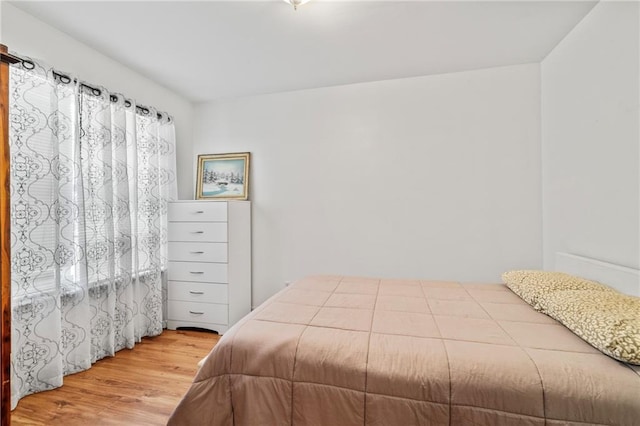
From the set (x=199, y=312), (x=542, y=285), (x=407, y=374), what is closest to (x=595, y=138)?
(x=542, y=285)

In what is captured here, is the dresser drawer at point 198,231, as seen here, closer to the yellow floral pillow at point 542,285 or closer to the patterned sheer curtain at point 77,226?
the patterned sheer curtain at point 77,226

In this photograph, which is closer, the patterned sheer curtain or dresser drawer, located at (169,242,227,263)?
the patterned sheer curtain

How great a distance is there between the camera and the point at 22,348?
1719 millimetres

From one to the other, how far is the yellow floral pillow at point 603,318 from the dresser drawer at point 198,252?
2.55 meters

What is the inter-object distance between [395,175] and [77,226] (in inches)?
107

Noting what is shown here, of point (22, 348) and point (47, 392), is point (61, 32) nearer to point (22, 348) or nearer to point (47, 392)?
point (22, 348)

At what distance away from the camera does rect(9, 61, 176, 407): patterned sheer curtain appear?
1734 mm

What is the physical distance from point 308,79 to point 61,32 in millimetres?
1941

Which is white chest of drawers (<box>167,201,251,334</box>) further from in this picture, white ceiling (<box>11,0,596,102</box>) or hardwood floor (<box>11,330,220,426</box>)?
white ceiling (<box>11,0,596,102</box>)

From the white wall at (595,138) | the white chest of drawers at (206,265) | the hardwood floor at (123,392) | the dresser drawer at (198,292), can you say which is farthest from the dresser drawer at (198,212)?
the white wall at (595,138)

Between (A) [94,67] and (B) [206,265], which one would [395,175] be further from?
(A) [94,67]

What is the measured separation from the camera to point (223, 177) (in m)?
3.19

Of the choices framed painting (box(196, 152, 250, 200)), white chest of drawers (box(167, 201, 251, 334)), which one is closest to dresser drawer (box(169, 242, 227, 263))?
white chest of drawers (box(167, 201, 251, 334))

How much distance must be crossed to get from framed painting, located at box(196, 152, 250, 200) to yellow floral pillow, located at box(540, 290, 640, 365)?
2759 millimetres
